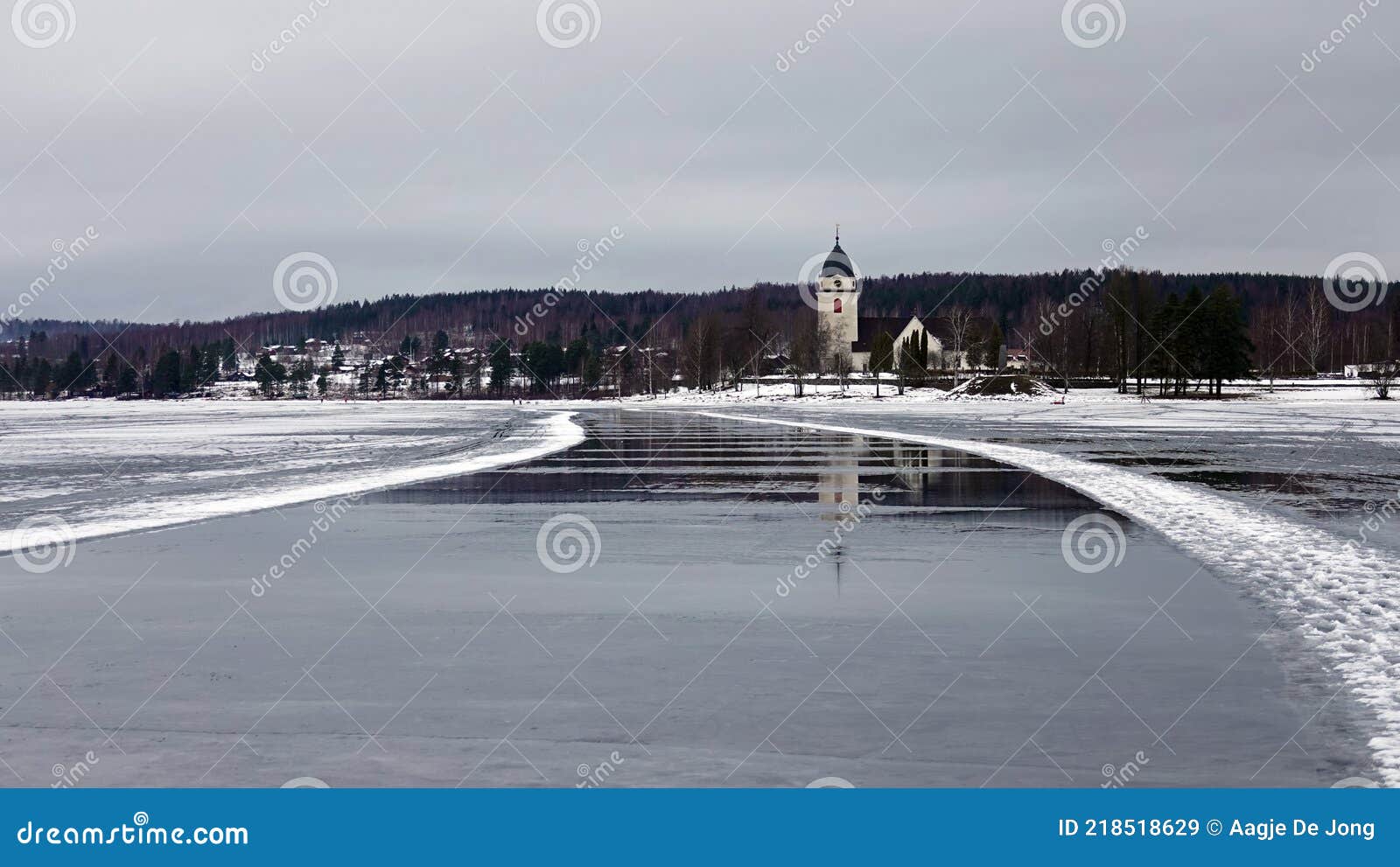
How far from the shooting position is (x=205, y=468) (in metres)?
28.3

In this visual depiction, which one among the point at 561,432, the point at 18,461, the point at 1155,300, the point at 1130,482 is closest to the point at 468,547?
the point at 1130,482

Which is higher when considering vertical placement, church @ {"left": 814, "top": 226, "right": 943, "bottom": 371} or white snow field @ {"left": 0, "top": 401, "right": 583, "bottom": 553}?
church @ {"left": 814, "top": 226, "right": 943, "bottom": 371}

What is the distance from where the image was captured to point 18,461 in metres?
31.8

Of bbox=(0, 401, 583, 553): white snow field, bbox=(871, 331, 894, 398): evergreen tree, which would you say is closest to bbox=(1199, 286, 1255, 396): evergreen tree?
bbox=(871, 331, 894, 398): evergreen tree

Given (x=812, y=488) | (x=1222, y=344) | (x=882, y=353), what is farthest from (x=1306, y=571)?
(x=882, y=353)

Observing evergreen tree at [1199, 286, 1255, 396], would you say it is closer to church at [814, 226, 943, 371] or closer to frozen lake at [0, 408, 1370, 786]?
church at [814, 226, 943, 371]

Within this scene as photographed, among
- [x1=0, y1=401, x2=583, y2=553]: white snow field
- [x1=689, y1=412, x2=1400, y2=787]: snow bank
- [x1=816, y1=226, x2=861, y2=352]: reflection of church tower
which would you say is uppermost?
[x1=816, y1=226, x2=861, y2=352]: reflection of church tower

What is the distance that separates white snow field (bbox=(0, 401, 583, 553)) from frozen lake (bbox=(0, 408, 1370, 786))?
2.50 meters

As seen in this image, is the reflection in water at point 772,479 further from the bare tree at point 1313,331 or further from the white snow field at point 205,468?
the bare tree at point 1313,331

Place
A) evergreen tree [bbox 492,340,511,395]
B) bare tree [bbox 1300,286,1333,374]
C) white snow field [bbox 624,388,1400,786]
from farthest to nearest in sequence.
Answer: evergreen tree [bbox 492,340,511,395] < bare tree [bbox 1300,286,1333,374] < white snow field [bbox 624,388,1400,786]

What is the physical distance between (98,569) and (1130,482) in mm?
16486

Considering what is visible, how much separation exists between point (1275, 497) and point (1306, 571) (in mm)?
7996

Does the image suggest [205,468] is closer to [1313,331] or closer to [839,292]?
[1313,331]

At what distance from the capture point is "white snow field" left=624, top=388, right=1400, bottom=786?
29.4ft
